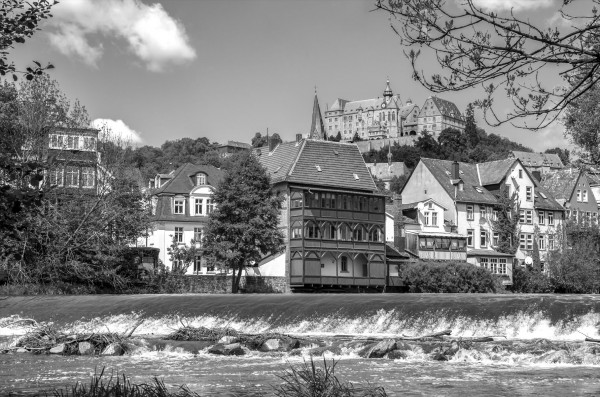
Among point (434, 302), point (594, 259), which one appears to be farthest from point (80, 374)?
point (594, 259)

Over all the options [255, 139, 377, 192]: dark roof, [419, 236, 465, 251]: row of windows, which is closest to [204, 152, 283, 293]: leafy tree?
[255, 139, 377, 192]: dark roof

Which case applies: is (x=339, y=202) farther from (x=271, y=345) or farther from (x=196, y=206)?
(x=271, y=345)

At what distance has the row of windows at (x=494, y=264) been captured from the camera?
78.3m

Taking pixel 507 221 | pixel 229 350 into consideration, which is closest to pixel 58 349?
pixel 229 350

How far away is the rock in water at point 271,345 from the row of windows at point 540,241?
62.0 meters

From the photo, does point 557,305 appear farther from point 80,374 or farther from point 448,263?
point 448,263

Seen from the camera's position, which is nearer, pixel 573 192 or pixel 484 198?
pixel 484 198

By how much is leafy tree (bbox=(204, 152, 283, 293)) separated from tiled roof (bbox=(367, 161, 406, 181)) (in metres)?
117

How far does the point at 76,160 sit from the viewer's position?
57438mm

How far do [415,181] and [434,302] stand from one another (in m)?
52.7

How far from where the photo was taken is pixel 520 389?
735 inches

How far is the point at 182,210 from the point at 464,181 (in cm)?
2918

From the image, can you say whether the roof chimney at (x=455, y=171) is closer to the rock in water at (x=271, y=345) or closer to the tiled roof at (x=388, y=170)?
the rock in water at (x=271, y=345)

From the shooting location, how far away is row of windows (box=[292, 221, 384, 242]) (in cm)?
7012
